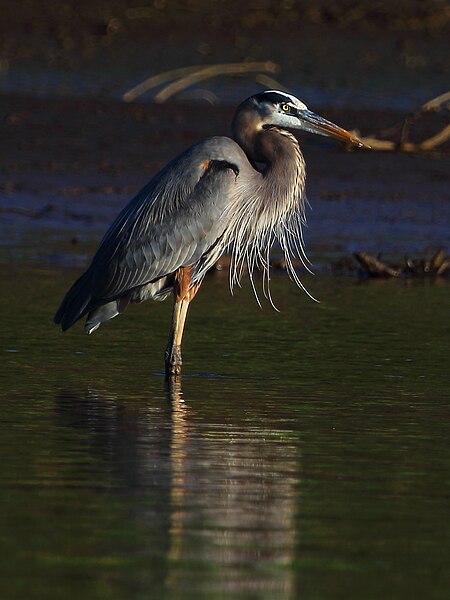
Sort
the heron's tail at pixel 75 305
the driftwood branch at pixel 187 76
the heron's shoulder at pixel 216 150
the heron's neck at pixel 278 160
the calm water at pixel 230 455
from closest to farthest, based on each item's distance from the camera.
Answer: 1. the calm water at pixel 230 455
2. the heron's shoulder at pixel 216 150
3. the heron's tail at pixel 75 305
4. the heron's neck at pixel 278 160
5. the driftwood branch at pixel 187 76

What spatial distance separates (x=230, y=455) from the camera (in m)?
6.63

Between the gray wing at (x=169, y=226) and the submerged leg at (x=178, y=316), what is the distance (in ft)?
0.23

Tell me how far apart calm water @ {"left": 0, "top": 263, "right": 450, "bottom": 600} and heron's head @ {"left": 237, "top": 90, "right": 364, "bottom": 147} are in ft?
3.87

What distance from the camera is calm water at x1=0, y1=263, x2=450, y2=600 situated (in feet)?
16.1

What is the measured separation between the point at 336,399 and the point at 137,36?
40.6 ft

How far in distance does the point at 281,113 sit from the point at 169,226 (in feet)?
2.77

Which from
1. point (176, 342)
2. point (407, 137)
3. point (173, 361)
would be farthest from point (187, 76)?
point (173, 361)

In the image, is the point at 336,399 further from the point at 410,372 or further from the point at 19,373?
the point at 19,373

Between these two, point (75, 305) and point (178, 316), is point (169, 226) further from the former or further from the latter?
point (75, 305)

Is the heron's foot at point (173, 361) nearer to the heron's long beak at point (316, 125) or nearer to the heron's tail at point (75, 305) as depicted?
the heron's tail at point (75, 305)

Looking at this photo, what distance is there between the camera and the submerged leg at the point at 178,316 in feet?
29.3

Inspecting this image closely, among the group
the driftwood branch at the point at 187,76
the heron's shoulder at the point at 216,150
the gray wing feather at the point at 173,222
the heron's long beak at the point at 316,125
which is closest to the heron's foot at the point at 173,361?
the gray wing feather at the point at 173,222

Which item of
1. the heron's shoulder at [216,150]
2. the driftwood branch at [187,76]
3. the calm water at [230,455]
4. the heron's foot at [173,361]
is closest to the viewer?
the calm water at [230,455]

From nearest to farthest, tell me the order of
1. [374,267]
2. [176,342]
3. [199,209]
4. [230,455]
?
1. [230,455]
2. [176,342]
3. [199,209]
4. [374,267]
